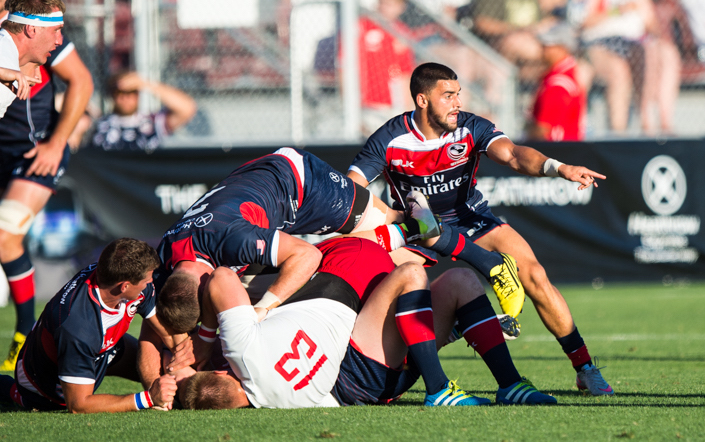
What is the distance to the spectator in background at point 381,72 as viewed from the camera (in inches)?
387

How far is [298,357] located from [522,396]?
3.54 ft

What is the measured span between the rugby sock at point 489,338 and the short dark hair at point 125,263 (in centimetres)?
153

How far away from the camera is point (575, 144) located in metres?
9.34

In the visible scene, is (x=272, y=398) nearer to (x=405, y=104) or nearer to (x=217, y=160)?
(x=217, y=160)

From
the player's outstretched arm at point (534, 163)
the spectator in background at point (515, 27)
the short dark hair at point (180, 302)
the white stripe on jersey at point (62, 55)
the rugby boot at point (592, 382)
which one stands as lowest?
the rugby boot at point (592, 382)

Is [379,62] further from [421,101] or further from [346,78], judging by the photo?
[421,101]

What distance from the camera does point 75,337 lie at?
360 centimetres

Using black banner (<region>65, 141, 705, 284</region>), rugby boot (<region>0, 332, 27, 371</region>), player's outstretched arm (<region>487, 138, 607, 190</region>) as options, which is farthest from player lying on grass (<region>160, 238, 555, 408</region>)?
black banner (<region>65, 141, 705, 284</region>)

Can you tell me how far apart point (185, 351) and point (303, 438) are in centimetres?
99

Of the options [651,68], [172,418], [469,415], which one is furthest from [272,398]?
[651,68]

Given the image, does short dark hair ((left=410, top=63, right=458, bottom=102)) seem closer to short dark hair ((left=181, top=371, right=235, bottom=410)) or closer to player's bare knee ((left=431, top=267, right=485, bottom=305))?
player's bare knee ((left=431, top=267, right=485, bottom=305))

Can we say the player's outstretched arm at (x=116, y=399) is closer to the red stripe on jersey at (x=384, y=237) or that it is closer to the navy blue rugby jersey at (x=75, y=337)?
the navy blue rugby jersey at (x=75, y=337)

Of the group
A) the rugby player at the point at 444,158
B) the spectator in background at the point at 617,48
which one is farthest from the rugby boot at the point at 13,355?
the spectator in background at the point at 617,48

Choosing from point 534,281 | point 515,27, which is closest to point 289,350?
point 534,281
